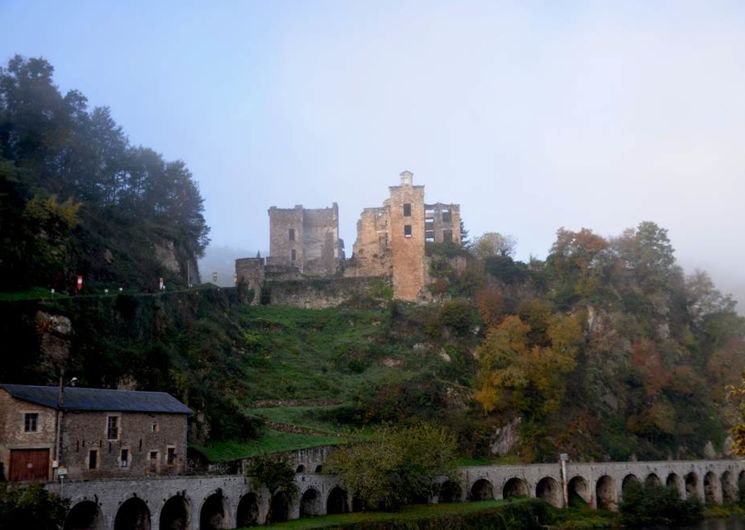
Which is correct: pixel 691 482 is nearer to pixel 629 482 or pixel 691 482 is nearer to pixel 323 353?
pixel 629 482

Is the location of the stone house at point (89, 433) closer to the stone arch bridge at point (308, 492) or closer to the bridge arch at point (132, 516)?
the bridge arch at point (132, 516)

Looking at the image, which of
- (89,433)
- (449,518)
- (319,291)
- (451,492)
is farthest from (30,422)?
(319,291)

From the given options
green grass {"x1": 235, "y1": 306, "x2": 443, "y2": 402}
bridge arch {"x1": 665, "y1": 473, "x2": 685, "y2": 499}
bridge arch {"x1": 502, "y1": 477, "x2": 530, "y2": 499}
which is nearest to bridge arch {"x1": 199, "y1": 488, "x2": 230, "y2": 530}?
green grass {"x1": 235, "y1": 306, "x2": 443, "y2": 402}

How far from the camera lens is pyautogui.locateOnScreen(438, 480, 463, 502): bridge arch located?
47.6 metres

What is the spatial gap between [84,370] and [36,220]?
11.5m

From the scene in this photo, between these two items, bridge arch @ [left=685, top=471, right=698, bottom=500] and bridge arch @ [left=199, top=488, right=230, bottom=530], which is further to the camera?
bridge arch @ [left=685, top=471, right=698, bottom=500]

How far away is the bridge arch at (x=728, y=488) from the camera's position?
62.5 m

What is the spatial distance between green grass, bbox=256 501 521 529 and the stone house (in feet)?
20.9

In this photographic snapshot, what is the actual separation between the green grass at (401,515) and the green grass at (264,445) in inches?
196

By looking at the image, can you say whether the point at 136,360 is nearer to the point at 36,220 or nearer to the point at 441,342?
the point at 36,220

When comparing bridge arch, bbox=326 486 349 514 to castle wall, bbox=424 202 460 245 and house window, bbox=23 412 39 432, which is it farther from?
castle wall, bbox=424 202 460 245

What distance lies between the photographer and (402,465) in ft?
137

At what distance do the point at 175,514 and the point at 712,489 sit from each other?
4547 cm

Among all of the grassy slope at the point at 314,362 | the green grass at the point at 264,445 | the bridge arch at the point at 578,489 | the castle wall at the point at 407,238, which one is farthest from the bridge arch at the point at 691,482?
the green grass at the point at 264,445
